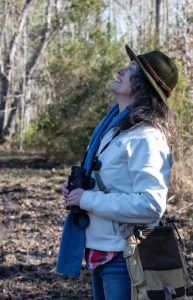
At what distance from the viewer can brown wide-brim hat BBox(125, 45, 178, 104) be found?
2.78 metres

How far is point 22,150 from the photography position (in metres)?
21.2

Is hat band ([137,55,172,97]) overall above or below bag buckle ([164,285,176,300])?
above

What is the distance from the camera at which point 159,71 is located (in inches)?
111

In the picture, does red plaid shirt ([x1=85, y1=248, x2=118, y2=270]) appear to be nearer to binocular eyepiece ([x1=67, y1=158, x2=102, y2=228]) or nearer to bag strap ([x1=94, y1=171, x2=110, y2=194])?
binocular eyepiece ([x1=67, y1=158, x2=102, y2=228])

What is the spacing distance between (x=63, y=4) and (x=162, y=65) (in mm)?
19799

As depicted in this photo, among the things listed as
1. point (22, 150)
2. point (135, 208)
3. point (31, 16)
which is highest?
point (31, 16)

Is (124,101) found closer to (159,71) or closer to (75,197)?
(159,71)

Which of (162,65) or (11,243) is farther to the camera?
(11,243)

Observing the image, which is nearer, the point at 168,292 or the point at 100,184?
the point at 168,292

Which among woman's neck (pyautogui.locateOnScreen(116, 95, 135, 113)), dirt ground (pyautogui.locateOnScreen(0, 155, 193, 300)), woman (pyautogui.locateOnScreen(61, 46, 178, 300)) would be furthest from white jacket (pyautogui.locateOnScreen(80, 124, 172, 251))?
dirt ground (pyautogui.locateOnScreen(0, 155, 193, 300))

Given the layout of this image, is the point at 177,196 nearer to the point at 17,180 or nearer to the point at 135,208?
the point at 17,180

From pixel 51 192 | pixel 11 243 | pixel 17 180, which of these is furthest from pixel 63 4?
pixel 11 243

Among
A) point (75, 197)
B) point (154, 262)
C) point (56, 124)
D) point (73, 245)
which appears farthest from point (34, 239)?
point (56, 124)

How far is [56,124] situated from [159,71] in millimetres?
13029
